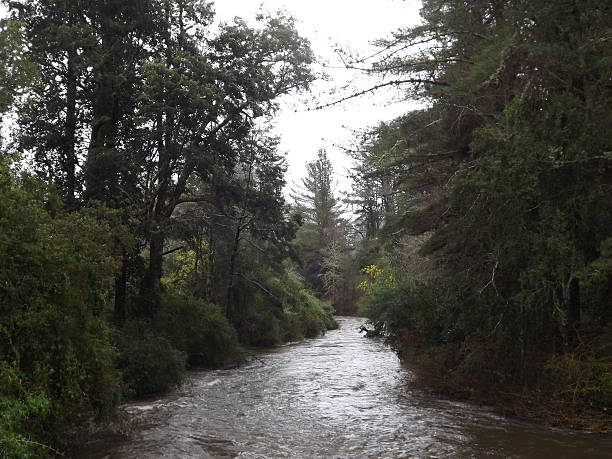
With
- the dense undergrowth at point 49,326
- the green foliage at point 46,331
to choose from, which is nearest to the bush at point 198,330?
the dense undergrowth at point 49,326

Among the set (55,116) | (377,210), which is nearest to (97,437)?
(55,116)

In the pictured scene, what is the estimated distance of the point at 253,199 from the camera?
23.1 meters

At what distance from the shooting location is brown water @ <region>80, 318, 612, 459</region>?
830 centimetres

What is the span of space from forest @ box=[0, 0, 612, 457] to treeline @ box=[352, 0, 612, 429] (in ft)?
0.16

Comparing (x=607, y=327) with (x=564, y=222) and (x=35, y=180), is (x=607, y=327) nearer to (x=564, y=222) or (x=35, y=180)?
(x=564, y=222)

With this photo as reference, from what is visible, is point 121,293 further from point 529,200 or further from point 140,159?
point 529,200

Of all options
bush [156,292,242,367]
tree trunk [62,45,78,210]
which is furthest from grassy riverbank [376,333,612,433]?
tree trunk [62,45,78,210]

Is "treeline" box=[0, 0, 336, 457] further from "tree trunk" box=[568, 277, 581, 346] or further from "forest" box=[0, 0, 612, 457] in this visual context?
→ "tree trunk" box=[568, 277, 581, 346]

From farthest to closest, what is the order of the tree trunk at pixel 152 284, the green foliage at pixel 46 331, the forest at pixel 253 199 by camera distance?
the tree trunk at pixel 152 284 < the forest at pixel 253 199 < the green foliage at pixel 46 331

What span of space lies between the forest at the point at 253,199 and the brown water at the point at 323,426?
75cm

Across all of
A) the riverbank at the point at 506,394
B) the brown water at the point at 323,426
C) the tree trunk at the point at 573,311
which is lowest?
the brown water at the point at 323,426

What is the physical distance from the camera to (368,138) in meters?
14.4

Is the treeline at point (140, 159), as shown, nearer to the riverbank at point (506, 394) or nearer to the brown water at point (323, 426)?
the brown water at point (323, 426)

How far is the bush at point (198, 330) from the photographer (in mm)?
17781
